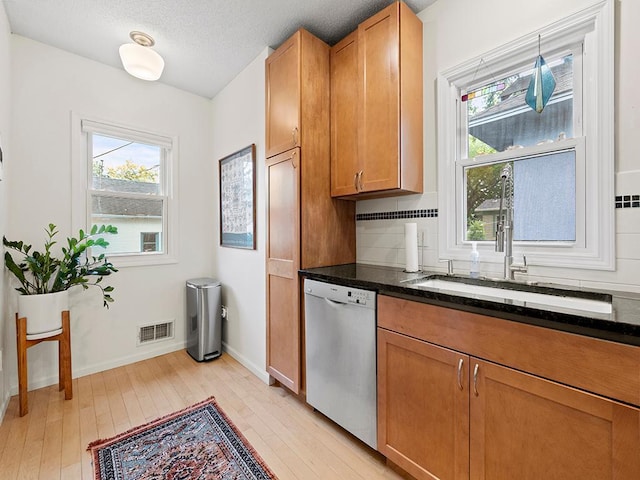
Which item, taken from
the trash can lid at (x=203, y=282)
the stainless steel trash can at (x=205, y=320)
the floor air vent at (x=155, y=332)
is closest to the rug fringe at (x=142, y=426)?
the stainless steel trash can at (x=205, y=320)

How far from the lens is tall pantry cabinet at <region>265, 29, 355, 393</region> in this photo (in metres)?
2.03

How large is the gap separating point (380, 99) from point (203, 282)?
226cm

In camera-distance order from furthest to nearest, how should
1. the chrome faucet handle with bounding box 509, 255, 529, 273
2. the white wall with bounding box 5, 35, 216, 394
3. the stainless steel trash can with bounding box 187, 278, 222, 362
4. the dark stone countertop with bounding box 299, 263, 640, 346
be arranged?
the stainless steel trash can with bounding box 187, 278, 222, 362
the white wall with bounding box 5, 35, 216, 394
the chrome faucet handle with bounding box 509, 255, 529, 273
the dark stone countertop with bounding box 299, 263, 640, 346

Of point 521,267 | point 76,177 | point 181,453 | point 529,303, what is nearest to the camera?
point 529,303

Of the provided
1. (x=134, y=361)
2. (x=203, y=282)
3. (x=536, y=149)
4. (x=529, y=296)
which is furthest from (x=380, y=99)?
(x=134, y=361)

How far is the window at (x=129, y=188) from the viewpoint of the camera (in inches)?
101

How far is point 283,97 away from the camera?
2150mm

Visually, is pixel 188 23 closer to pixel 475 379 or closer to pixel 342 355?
pixel 342 355

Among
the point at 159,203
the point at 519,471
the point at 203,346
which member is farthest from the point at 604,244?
the point at 159,203

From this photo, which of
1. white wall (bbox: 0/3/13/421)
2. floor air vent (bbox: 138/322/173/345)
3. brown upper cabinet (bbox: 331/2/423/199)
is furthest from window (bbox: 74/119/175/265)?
brown upper cabinet (bbox: 331/2/423/199)

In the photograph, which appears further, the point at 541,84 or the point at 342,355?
the point at 342,355

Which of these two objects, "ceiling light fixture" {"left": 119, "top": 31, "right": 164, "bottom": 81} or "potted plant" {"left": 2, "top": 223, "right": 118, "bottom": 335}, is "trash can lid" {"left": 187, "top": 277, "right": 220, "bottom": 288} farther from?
"ceiling light fixture" {"left": 119, "top": 31, "right": 164, "bottom": 81}

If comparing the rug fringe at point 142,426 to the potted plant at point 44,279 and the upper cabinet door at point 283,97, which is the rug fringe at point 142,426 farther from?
the upper cabinet door at point 283,97

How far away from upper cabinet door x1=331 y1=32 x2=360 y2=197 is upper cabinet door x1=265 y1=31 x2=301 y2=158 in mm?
294
